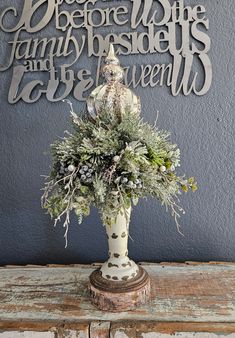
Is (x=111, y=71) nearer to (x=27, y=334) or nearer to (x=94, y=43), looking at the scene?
(x=94, y=43)

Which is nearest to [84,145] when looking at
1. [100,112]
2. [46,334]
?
[100,112]

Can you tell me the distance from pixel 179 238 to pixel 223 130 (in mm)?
433

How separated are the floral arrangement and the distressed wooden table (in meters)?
0.27

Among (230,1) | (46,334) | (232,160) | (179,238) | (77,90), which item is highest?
(230,1)

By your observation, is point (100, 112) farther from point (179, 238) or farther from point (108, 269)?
point (179, 238)

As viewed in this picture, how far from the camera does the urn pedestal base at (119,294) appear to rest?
0.86 metres

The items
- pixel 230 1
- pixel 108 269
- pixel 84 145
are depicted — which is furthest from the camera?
pixel 230 1

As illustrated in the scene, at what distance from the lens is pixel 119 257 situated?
92 centimetres

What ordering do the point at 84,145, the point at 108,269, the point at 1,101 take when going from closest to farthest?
the point at 84,145 → the point at 108,269 → the point at 1,101

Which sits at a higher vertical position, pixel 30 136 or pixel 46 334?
pixel 30 136

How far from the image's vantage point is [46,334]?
81 cm

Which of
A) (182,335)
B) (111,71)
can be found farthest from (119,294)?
(111,71)

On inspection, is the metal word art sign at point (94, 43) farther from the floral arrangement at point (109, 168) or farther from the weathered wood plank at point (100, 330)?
the weathered wood plank at point (100, 330)

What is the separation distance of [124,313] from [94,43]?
0.89 m
